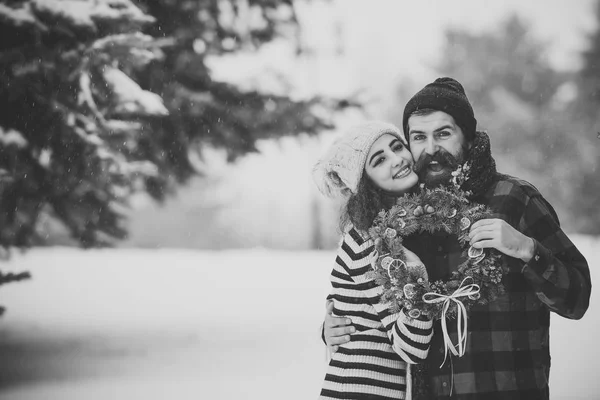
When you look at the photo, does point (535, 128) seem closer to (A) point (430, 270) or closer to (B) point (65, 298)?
(B) point (65, 298)

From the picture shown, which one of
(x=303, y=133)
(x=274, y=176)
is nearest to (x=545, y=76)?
(x=274, y=176)

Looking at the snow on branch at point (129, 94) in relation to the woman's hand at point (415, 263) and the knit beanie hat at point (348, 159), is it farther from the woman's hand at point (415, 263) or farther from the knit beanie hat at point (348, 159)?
the woman's hand at point (415, 263)

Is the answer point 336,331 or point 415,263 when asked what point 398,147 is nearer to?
point 415,263

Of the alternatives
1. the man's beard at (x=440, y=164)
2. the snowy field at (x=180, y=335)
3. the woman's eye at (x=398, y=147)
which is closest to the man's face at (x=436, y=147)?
the man's beard at (x=440, y=164)

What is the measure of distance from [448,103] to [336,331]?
911mm

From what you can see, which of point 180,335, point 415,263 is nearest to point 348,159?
point 415,263

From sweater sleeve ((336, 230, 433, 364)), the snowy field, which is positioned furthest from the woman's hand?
the snowy field

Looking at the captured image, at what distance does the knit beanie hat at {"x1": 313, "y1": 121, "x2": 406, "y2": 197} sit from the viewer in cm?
227

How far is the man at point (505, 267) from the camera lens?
1.94 metres

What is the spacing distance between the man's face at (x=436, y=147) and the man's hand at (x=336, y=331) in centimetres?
59

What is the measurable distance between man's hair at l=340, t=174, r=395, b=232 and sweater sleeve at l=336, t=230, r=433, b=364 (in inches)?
2.3

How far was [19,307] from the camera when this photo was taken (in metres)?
8.61

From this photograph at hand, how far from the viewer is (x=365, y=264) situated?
216cm

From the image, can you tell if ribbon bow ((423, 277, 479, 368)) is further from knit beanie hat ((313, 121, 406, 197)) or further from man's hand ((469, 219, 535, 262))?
knit beanie hat ((313, 121, 406, 197))
